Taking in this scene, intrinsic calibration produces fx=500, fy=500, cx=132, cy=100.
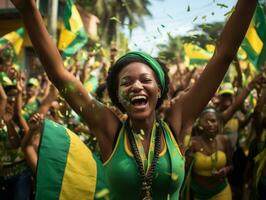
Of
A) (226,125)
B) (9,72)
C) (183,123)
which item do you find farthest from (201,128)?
(183,123)

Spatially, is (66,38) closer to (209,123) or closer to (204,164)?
(209,123)

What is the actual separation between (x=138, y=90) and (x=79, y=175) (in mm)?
521

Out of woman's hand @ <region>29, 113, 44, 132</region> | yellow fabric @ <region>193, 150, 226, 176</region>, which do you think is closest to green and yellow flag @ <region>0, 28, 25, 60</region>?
woman's hand @ <region>29, 113, 44, 132</region>

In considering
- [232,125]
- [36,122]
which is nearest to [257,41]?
[232,125]

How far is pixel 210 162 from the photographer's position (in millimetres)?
5078

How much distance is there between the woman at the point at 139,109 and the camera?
7.76ft

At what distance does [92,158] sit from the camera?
236 cm

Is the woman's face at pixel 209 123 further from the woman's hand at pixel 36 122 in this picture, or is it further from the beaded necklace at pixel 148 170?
the beaded necklace at pixel 148 170

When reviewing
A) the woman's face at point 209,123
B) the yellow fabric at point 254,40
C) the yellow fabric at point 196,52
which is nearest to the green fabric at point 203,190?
the woman's face at point 209,123

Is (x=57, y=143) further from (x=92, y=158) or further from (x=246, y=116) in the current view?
(x=246, y=116)

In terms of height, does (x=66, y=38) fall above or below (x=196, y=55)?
above

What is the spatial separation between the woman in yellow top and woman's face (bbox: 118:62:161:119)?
262 cm

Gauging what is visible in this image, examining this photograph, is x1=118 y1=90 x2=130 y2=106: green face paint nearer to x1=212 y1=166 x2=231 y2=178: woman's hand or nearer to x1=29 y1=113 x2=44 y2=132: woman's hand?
x1=29 y1=113 x2=44 y2=132: woman's hand

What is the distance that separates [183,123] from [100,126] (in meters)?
0.43
